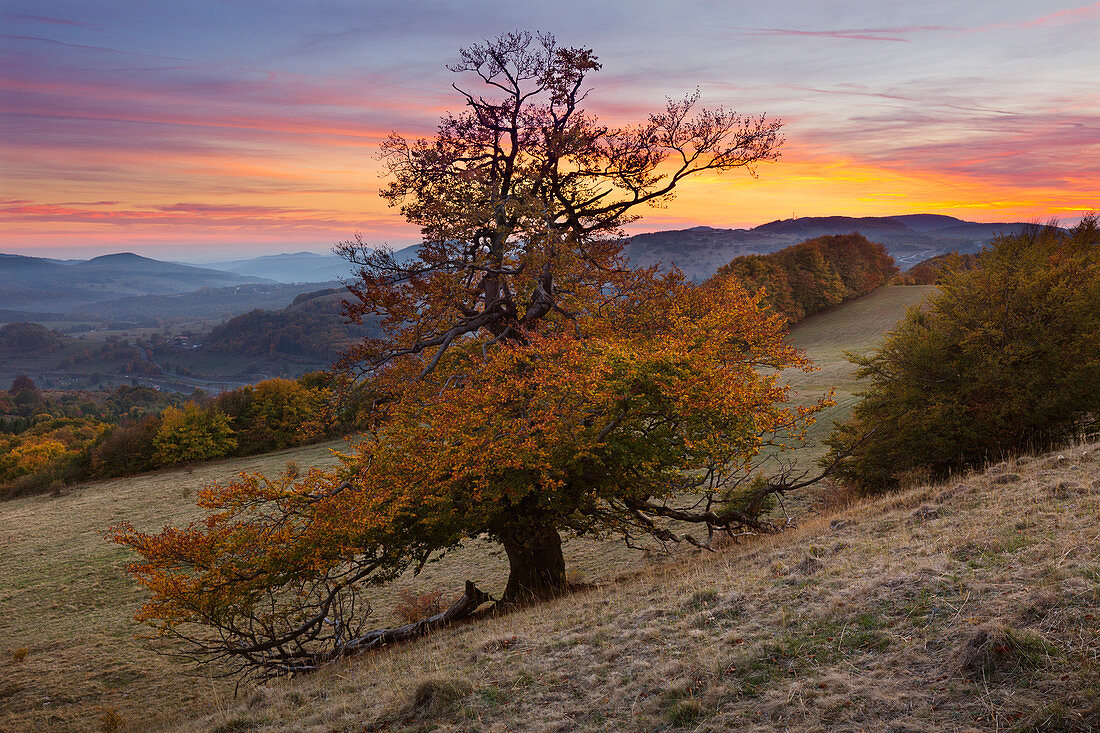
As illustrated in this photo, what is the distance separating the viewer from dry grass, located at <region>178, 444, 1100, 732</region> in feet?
18.0

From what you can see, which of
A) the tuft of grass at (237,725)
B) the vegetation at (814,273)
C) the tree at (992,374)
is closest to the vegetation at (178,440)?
the tuft of grass at (237,725)

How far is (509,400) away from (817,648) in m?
9.37

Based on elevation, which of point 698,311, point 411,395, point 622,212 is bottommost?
point 411,395

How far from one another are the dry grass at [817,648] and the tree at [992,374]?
6166 mm

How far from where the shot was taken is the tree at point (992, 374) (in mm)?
17531

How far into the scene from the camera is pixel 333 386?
18.5 m

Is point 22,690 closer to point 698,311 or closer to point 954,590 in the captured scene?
point 954,590

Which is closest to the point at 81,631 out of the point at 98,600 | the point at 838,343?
the point at 98,600

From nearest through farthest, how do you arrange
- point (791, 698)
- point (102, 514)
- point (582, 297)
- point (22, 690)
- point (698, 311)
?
point (791, 698) → point (22, 690) → point (582, 297) → point (698, 311) → point (102, 514)

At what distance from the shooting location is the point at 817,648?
6.93 m

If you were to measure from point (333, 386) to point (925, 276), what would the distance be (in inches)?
4810

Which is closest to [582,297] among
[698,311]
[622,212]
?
[622,212]

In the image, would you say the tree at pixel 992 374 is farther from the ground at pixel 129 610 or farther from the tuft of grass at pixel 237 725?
the tuft of grass at pixel 237 725

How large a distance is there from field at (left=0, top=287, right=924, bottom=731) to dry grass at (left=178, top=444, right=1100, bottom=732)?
5986 mm
